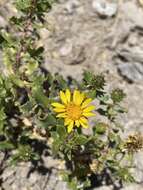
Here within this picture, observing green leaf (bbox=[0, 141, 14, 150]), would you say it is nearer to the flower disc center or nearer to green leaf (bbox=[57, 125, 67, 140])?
green leaf (bbox=[57, 125, 67, 140])

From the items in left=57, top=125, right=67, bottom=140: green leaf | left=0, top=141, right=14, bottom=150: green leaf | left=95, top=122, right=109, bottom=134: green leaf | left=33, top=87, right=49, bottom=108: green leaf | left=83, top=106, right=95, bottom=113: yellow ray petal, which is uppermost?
left=83, top=106, right=95, bottom=113: yellow ray petal

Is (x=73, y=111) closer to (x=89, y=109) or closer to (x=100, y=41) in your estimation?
(x=89, y=109)

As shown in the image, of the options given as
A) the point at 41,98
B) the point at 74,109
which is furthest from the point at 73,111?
the point at 41,98

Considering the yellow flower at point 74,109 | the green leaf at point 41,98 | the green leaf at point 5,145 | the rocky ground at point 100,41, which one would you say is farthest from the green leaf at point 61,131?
the rocky ground at point 100,41

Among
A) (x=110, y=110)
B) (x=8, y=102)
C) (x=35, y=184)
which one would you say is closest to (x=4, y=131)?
(x=8, y=102)

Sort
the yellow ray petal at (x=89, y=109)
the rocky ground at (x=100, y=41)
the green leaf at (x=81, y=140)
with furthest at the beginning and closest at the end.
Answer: the rocky ground at (x=100, y=41) < the green leaf at (x=81, y=140) < the yellow ray petal at (x=89, y=109)

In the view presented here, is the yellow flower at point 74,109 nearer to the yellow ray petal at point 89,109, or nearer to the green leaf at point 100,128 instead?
the yellow ray petal at point 89,109

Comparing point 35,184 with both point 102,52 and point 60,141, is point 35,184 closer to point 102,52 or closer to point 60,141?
point 60,141

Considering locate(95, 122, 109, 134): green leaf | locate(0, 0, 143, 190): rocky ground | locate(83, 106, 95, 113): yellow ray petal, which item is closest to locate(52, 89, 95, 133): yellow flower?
locate(83, 106, 95, 113): yellow ray petal
